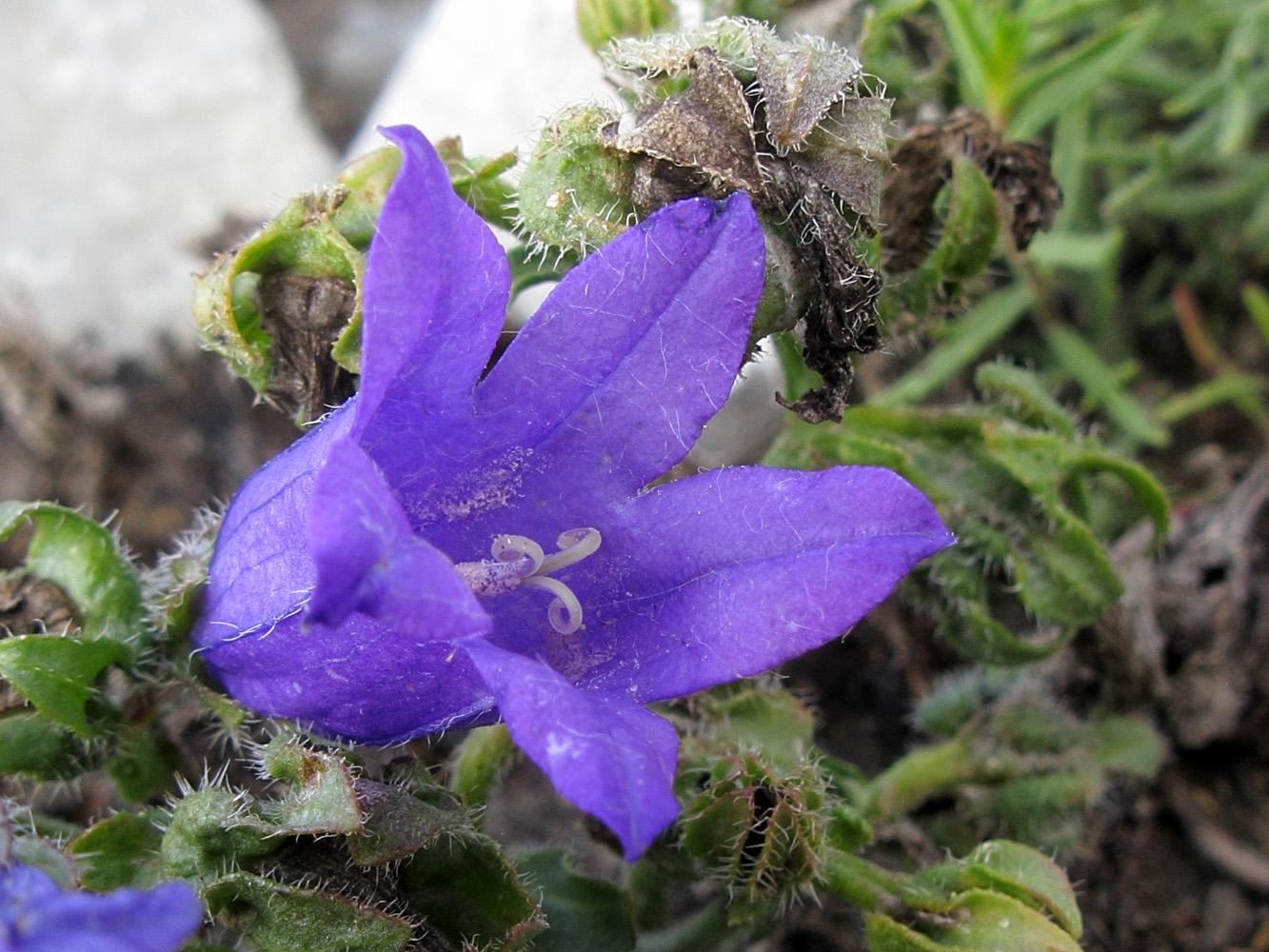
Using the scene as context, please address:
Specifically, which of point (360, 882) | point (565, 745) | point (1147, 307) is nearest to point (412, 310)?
point (565, 745)

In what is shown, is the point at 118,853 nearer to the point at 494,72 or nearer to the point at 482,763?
the point at 482,763

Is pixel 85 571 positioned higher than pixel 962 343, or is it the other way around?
pixel 85 571

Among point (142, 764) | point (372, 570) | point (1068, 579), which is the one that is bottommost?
point (1068, 579)

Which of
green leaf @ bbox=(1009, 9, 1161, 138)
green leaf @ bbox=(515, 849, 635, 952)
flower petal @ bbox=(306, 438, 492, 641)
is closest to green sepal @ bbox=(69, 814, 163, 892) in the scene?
green leaf @ bbox=(515, 849, 635, 952)

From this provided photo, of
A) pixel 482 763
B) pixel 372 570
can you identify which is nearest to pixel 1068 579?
pixel 482 763

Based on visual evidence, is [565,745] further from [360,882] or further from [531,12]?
[531,12]

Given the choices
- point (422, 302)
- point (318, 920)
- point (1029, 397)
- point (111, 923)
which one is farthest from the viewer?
point (1029, 397)

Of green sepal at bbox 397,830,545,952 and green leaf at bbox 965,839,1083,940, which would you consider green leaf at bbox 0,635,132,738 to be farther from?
green leaf at bbox 965,839,1083,940
